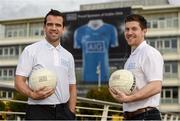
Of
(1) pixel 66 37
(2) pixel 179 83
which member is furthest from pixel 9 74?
(2) pixel 179 83

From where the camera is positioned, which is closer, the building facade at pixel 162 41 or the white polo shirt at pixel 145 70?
the white polo shirt at pixel 145 70

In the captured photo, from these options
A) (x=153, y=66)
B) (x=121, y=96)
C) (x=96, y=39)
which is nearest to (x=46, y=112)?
(x=121, y=96)

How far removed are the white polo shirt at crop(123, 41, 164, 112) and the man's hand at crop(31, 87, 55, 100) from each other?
1.83 ft

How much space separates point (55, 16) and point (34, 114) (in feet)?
2.52

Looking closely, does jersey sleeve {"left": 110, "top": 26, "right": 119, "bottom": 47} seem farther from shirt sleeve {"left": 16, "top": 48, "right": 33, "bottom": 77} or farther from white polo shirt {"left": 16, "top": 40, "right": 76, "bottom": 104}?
shirt sleeve {"left": 16, "top": 48, "right": 33, "bottom": 77}

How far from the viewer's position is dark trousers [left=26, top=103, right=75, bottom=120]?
3.87 m

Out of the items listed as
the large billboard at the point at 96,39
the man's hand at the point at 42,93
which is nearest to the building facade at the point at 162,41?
the large billboard at the point at 96,39

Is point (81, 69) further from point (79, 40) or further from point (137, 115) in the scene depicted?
point (137, 115)

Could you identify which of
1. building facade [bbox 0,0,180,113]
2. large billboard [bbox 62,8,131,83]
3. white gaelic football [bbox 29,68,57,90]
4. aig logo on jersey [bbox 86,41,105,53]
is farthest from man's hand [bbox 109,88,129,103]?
aig logo on jersey [bbox 86,41,105,53]

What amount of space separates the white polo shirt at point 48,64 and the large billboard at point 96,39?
128 ft

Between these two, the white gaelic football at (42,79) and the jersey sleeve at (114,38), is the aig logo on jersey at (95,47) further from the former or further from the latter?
the white gaelic football at (42,79)

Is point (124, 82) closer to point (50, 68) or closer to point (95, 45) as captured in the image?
point (50, 68)

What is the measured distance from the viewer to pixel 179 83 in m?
41.6

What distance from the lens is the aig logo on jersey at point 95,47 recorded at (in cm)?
4438
